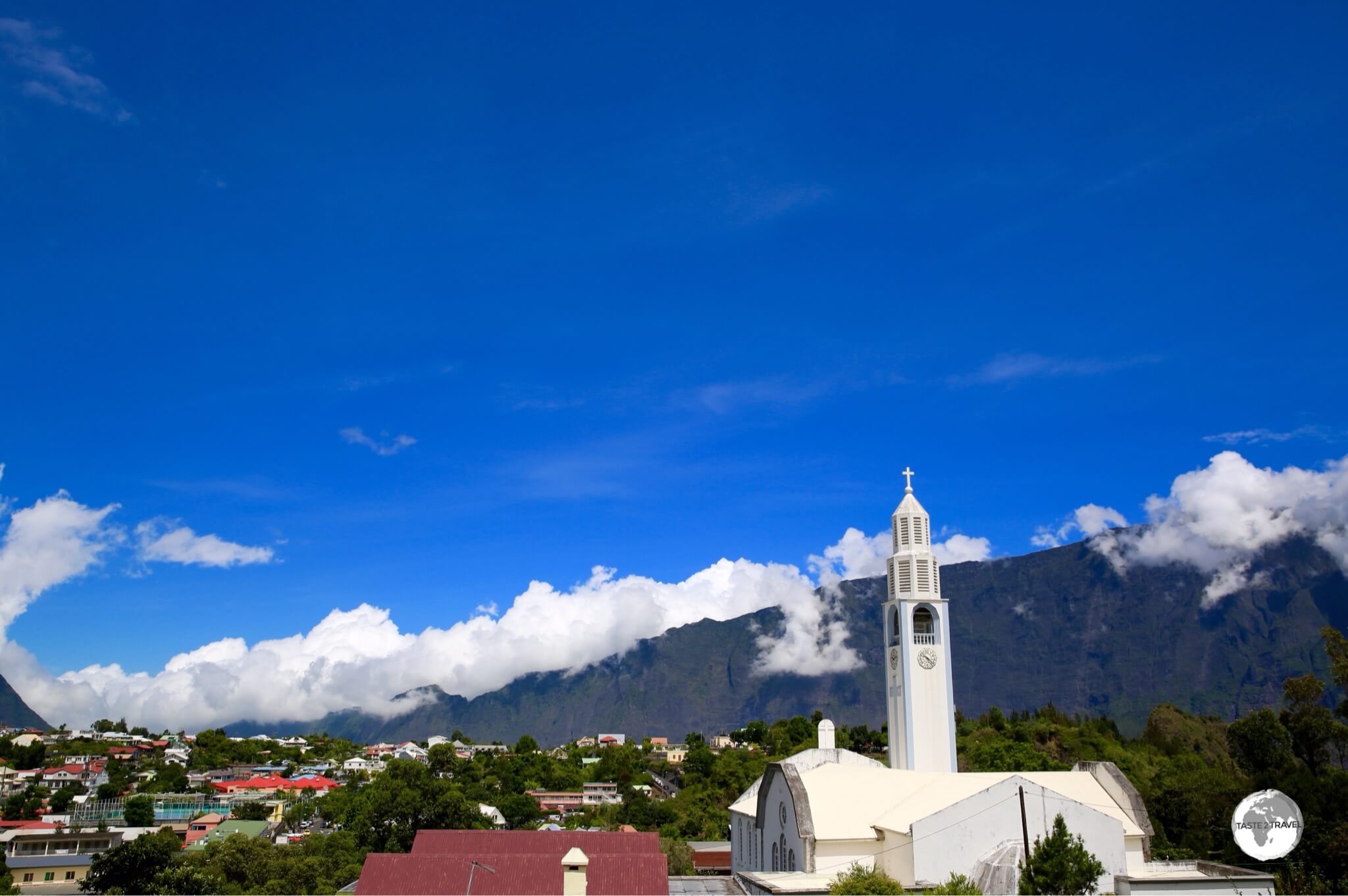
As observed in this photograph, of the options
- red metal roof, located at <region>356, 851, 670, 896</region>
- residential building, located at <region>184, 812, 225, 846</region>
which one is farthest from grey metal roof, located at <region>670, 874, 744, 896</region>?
residential building, located at <region>184, 812, 225, 846</region>

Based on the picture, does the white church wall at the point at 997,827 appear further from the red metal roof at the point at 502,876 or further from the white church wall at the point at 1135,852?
the red metal roof at the point at 502,876

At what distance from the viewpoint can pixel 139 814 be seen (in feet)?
287

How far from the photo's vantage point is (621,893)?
29172mm

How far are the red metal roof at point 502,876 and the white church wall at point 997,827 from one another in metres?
8.39

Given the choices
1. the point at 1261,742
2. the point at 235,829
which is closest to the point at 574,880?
the point at 1261,742

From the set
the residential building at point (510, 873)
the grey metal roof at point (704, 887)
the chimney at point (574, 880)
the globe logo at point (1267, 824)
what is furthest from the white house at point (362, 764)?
the chimney at point (574, 880)

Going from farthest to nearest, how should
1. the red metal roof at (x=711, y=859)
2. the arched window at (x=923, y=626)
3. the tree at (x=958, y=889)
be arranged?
the red metal roof at (x=711, y=859), the arched window at (x=923, y=626), the tree at (x=958, y=889)

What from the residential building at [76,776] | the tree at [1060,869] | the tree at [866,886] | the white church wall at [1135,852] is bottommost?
the residential building at [76,776]

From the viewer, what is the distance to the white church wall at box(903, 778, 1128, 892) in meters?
26.7

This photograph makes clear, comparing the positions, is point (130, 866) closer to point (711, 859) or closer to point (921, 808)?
point (711, 859)

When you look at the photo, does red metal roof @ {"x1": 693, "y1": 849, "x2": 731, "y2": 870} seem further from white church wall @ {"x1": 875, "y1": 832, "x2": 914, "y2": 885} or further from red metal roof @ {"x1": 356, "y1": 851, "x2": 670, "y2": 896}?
white church wall @ {"x1": 875, "y1": 832, "x2": 914, "y2": 885}

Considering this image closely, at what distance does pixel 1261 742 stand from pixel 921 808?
5275cm

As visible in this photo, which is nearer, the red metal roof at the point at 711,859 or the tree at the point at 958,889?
the tree at the point at 958,889

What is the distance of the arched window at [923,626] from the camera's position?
40625mm
